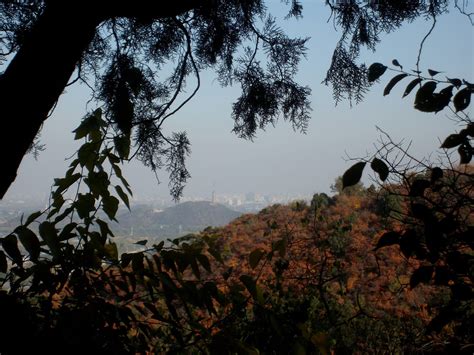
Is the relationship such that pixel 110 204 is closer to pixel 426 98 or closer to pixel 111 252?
pixel 111 252

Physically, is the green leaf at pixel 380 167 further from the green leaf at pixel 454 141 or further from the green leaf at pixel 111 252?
the green leaf at pixel 111 252

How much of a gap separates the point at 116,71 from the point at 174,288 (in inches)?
73.3

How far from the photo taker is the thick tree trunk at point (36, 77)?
953 millimetres

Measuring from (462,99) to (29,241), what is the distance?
132cm

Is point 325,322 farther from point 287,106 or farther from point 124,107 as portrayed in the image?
point 124,107

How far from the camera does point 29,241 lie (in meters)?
0.68

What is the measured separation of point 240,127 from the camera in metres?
2.69

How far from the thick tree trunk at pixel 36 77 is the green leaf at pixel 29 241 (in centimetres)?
38

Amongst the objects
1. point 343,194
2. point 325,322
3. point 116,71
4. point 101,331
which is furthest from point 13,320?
point 343,194

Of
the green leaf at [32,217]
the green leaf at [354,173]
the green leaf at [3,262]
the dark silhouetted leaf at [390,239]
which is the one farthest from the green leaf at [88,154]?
the dark silhouetted leaf at [390,239]

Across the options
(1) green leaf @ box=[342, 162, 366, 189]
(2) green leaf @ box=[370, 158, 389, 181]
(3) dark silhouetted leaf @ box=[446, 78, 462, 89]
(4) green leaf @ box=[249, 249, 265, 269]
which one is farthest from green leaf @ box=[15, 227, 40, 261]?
(3) dark silhouetted leaf @ box=[446, 78, 462, 89]

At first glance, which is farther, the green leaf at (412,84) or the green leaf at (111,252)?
the green leaf at (412,84)

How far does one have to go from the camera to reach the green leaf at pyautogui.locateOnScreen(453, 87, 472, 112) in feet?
3.43

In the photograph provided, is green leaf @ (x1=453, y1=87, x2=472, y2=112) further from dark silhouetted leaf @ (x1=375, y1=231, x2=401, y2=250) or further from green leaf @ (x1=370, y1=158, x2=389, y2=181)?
dark silhouetted leaf @ (x1=375, y1=231, x2=401, y2=250)
